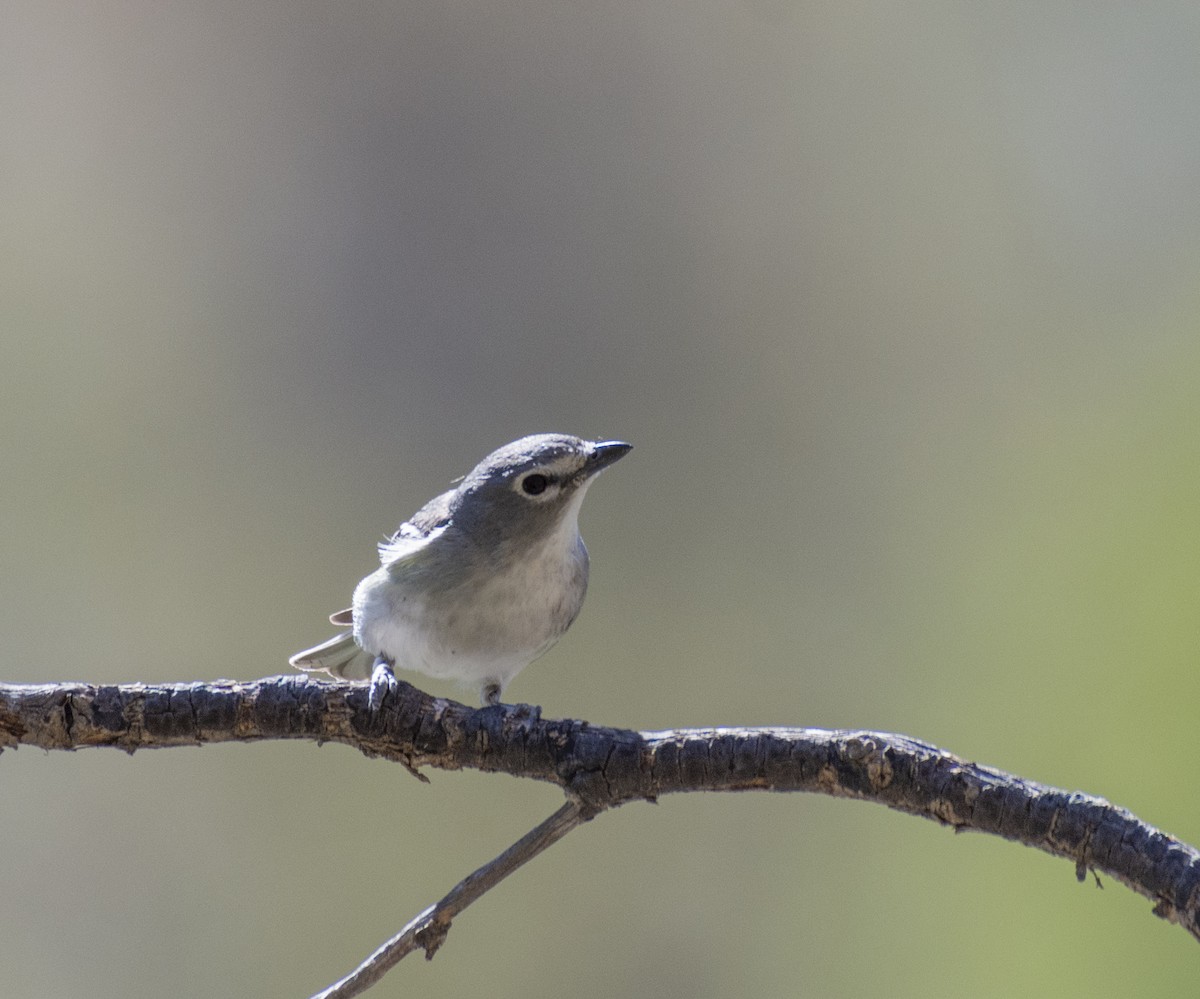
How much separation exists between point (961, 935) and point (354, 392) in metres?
2.09

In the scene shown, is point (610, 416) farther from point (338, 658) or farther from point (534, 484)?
point (534, 484)

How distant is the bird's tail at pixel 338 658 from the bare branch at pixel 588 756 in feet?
2.36

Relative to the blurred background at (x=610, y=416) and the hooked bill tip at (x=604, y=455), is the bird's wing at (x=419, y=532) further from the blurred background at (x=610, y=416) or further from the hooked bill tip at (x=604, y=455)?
the blurred background at (x=610, y=416)

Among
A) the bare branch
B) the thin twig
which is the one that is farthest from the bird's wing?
the thin twig

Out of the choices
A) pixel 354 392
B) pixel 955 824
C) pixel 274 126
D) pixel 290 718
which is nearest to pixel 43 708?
pixel 290 718

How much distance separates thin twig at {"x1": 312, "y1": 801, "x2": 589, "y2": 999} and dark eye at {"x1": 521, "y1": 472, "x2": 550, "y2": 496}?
22.1 inches

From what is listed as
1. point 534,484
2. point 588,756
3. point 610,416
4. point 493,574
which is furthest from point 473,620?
point 610,416

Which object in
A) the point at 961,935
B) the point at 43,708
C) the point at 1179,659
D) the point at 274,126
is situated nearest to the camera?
the point at 43,708

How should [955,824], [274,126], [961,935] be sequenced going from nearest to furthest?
1. [955,824]
2. [961,935]
3. [274,126]

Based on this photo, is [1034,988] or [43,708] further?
Result: [1034,988]

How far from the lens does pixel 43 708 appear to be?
132cm

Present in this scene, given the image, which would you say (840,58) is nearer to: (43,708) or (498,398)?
(498,398)

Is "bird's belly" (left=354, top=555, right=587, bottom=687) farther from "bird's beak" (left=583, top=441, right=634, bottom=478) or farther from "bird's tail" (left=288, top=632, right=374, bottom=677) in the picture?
"bird's tail" (left=288, top=632, right=374, bottom=677)

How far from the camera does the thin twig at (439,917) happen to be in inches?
48.4
